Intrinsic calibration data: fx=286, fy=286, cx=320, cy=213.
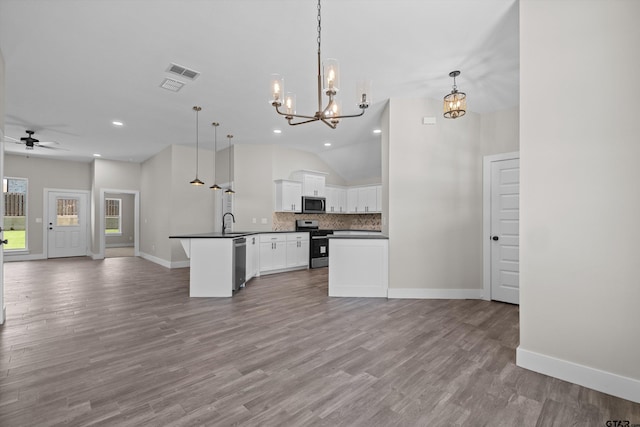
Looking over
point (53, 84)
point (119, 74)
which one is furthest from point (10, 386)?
point (53, 84)

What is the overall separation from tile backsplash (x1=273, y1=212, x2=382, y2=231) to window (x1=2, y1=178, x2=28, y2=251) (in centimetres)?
751

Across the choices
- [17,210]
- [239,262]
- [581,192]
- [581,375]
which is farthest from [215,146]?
[581,375]

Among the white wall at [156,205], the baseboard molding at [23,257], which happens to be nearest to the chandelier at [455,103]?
the white wall at [156,205]

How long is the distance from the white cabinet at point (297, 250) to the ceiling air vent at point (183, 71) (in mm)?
3819

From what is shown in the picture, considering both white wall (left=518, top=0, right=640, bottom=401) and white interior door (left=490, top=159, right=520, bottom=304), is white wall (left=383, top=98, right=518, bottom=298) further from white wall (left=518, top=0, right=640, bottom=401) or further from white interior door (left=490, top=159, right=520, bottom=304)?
white wall (left=518, top=0, right=640, bottom=401)

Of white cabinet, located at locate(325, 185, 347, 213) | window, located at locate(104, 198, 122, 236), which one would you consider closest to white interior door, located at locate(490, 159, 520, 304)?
white cabinet, located at locate(325, 185, 347, 213)

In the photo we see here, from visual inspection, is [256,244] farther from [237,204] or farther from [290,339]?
[290,339]

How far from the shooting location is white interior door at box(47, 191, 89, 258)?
855 centimetres

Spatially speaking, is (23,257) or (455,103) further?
(23,257)

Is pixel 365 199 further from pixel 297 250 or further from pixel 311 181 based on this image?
pixel 297 250

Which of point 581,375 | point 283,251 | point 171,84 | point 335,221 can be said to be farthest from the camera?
point 335,221

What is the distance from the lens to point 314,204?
723 cm

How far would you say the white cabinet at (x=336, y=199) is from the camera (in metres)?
7.70

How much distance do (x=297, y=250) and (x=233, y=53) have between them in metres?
4.48
